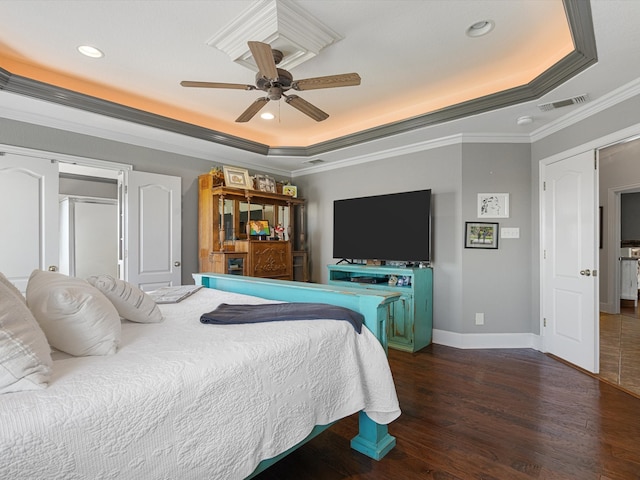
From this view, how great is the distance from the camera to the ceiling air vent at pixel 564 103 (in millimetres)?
2793

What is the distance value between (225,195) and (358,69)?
221 cm

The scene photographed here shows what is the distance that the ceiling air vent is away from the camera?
9.16ft

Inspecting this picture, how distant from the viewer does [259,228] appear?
4637mm

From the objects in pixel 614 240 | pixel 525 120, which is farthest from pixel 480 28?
pixel 614 240

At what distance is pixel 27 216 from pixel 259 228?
7.87 feet

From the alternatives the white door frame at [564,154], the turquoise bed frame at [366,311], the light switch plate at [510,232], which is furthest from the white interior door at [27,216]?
the white door frame at [564,154]

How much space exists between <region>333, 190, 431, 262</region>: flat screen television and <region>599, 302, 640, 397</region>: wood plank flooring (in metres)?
1.88

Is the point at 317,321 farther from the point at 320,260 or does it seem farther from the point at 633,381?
the point at 320,260

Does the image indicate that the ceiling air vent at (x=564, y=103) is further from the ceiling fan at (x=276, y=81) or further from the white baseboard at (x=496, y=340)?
the white baseboard at (x=496, y=340)

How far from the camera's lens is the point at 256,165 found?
5098 mm

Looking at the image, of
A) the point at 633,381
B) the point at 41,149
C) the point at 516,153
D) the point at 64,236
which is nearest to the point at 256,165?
the point at 41,149

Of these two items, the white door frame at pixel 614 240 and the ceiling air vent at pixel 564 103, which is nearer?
the ceiling air vent at pixel 564 103

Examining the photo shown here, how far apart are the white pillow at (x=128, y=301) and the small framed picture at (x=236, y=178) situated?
2704mm

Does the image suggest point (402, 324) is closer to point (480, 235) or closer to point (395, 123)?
point (480, 235)
